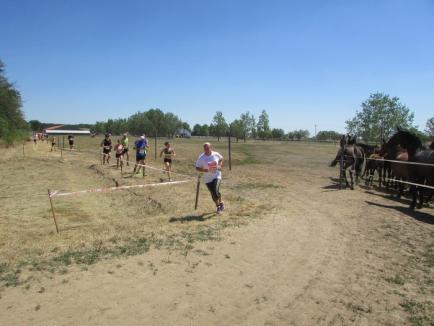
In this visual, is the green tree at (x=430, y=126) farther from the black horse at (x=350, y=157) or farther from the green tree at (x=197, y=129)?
the green tree at (x=197, y=129)

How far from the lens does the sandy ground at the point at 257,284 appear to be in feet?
14.4

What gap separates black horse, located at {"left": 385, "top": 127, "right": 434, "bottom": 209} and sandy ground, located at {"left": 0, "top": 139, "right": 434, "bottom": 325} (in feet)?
8.64

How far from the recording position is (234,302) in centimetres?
472

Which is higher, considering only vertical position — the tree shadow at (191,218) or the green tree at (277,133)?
the green tree at (277,133)

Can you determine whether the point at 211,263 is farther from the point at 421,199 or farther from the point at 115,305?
the point at 421,199

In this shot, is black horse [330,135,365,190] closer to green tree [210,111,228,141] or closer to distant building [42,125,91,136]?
green tree [210,111,228,141]

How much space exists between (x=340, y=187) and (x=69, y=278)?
1096 centimetres

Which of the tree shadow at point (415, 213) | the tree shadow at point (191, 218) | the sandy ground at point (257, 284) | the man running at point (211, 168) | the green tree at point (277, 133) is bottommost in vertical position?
the sandy ground at point (257, 284)

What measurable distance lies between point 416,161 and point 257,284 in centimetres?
792

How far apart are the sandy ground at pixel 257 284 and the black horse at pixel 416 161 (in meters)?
2.63

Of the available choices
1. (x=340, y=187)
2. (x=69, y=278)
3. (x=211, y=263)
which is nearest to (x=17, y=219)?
(x=69, y=278)

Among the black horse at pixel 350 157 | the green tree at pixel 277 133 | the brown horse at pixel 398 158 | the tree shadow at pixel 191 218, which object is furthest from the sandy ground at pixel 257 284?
the green tree at pixel 277 133

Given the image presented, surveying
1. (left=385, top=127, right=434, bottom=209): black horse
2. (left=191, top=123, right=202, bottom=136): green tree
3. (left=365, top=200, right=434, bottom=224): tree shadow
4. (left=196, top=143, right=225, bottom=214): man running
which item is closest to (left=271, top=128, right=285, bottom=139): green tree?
(left=191, top=123, right=202, bottom=136): green tree

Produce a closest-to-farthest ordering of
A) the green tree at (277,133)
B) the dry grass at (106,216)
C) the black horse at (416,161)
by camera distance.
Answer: the dry grass at (106,216)
the black horse at (416,161)
the green tree at (277,133)
